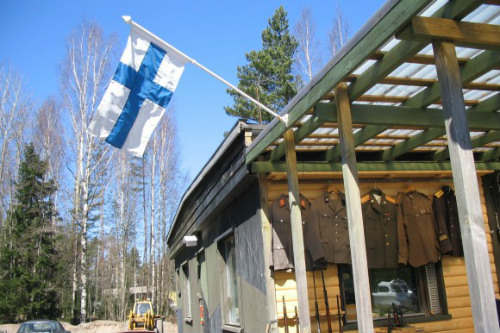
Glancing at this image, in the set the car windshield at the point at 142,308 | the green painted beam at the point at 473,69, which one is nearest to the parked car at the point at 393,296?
the green painted beam at the point at 473,69

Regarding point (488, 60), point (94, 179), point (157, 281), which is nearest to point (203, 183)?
point (488, 60)

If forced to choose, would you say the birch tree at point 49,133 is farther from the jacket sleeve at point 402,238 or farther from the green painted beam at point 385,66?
the green painted beam at point 385,66

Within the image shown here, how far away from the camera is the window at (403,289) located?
627 cm

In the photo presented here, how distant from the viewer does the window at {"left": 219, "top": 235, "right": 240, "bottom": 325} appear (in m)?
7.94

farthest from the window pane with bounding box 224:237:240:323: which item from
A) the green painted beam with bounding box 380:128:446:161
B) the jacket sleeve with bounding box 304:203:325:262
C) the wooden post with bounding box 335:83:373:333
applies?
the wooden post with bounding box 335:83:373:333

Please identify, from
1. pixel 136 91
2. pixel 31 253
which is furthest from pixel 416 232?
pixel 31 253

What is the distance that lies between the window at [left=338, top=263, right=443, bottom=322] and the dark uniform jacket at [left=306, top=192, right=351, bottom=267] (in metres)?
0.41

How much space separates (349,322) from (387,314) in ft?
1.91

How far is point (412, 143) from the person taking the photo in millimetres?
5766

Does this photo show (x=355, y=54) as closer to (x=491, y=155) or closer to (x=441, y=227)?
(x=441, y=227)

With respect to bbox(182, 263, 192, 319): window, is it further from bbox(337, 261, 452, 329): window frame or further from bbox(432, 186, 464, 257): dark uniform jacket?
bbox(432, 186, 464, 257): dark uniform jacket

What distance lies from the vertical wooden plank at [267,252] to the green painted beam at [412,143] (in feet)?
5.49

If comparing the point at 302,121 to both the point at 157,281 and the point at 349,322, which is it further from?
the point at 157,281

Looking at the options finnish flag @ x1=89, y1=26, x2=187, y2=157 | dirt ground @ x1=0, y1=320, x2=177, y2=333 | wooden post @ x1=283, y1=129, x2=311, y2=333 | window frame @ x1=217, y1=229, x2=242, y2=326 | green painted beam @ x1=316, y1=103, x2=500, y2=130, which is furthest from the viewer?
dirt ground @ x1=0, y1=320, x2=177, y2=333
